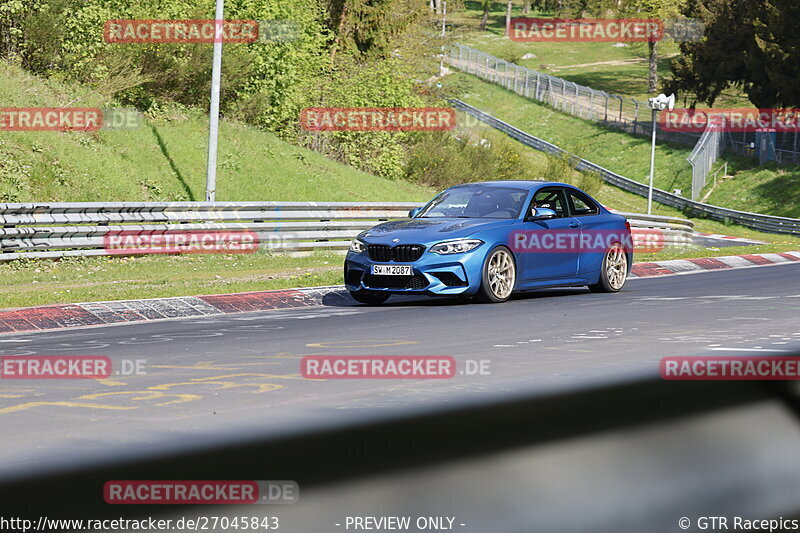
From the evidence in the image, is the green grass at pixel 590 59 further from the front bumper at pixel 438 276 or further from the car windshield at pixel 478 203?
the front bumper at pixel 438 276

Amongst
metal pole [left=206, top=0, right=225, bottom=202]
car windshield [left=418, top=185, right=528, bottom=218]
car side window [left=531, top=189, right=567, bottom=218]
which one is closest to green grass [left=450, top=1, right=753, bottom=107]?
metal pole [left=206, top=0, right=225, bottom=202]

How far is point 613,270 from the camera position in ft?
54.6

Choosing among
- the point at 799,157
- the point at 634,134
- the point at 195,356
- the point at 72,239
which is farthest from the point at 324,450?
the point at 634,134

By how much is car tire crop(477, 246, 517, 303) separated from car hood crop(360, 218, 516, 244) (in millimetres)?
370

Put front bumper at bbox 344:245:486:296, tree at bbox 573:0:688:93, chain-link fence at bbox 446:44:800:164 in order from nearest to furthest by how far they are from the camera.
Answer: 1. front bumper at bbox 344:245:486:296
2. chain-link fence at bbox 446:44:800:164
3. tree at bbox 573:0:688:93

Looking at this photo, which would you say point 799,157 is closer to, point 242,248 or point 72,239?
point 242,248

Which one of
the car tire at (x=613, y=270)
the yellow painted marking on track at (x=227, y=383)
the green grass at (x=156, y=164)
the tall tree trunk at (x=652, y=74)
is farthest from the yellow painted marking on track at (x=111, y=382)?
the tall tree trunk at (x=652, y=74)

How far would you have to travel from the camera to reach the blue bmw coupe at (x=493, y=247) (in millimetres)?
14188

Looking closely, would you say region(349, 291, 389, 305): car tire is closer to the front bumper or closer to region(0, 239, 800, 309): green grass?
the front bumper

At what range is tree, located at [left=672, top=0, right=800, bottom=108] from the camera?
59250mm

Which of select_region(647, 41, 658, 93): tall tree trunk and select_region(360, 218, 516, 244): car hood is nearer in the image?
select_region(360, 218, 516, 244): car hood

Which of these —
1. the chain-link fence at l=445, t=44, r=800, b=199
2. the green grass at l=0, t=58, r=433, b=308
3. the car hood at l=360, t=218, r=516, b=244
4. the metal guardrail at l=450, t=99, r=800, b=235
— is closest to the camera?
the car hood at l=360, t=218, r=516, b=244

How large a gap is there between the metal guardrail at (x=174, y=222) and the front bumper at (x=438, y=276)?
24.8ft

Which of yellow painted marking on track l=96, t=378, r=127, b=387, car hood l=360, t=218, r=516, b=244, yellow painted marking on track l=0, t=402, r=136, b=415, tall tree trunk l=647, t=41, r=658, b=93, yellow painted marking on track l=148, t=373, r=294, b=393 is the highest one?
tall tree trunk l=647, t=41, r=658, b=93
